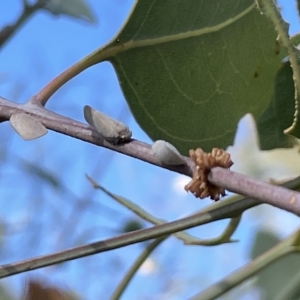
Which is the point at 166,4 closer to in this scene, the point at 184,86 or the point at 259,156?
the point at 184,86

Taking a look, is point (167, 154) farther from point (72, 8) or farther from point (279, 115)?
point (72, 8)

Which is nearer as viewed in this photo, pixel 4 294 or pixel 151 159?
pixel 151 159

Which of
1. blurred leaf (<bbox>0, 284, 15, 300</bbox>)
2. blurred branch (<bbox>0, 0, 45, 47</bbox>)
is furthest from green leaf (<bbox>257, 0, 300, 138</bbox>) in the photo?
blurred leaf (<bbox>0, 284, 15, 300</bbox>)

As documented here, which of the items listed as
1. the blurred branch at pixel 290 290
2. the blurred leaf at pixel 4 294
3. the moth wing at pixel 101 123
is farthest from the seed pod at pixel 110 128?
the blurred leaf at pixel 4 294

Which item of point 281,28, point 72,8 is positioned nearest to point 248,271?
point 281,28

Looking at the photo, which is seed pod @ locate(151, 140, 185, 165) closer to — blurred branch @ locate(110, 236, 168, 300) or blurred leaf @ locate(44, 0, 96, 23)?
blurred branch @ locate(110, 236, 168, 300)
